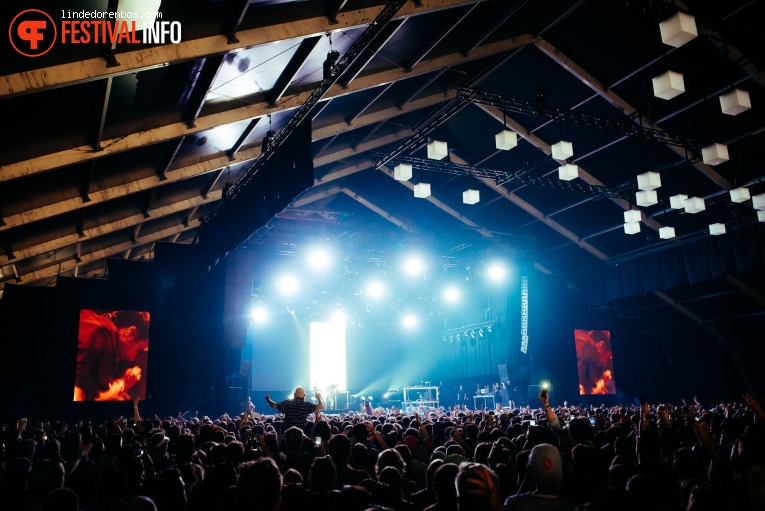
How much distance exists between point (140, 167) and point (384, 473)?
9063 millimetres

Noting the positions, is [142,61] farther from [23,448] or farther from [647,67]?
[647,67]

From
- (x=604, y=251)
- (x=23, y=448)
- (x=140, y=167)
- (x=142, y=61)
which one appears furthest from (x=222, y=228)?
(x=604, y=251)

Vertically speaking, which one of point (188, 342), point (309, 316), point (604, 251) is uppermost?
point (604, 251)

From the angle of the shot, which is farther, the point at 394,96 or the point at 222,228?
the point at 394,96

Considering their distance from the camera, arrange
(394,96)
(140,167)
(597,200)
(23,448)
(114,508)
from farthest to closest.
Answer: (597,200), (394,96), (140,167), (23,448), (114,508)

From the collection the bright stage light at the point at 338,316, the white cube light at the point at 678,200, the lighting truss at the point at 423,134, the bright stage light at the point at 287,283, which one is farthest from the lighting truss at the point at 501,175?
the bright stage light at the point at 338,316

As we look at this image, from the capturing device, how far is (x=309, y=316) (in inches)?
973

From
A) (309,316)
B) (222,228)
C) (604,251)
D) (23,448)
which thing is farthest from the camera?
(309,316)

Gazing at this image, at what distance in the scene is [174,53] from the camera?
7.21 m

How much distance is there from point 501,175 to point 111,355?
39.6ft

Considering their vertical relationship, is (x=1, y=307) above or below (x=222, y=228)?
below

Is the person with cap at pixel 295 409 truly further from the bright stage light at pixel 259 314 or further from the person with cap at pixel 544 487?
the bright stage light at pixel 259 314

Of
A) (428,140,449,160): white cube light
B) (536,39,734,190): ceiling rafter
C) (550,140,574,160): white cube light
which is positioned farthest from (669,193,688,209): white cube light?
(428,140,449,160): white cube light

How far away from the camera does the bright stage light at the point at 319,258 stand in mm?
20078
